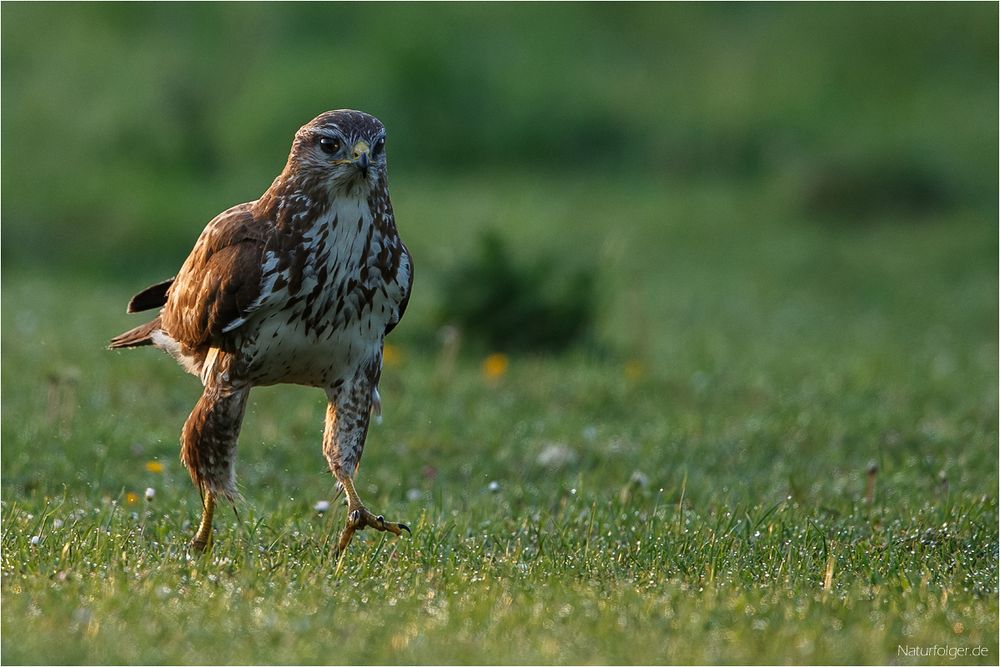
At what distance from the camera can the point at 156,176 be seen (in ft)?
52.7

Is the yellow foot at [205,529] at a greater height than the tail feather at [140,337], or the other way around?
the tail feather at [140,337]

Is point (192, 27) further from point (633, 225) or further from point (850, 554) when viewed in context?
point (850, 554)

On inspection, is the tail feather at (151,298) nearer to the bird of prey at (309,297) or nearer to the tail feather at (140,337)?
the tail feather at (140,337)

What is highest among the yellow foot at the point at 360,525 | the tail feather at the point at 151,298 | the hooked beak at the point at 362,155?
the hooked beak at the point at 362,155

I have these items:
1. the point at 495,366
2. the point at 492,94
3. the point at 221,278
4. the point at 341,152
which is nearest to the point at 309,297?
the point at 221,278

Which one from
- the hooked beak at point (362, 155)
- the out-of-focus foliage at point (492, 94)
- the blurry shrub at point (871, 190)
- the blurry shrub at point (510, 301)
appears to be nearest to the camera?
the hooked beak at point (362, 155)

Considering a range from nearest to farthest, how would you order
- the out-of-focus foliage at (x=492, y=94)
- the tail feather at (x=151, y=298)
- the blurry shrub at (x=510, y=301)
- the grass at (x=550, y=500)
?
the grass at (x=550, y=500), the tail feather at (x=151, y=298), the blurry shrub at (x=510, y=301), the out-of-focus foliage at (x=492, y=94)

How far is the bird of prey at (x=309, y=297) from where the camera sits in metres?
5.13

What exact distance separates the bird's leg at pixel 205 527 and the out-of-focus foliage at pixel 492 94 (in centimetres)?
946

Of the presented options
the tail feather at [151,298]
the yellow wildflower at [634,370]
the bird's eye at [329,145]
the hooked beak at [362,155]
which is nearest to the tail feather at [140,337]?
the tail feather at [151,298]

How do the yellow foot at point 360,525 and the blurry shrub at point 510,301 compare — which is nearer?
the yellow foot at point 360,525

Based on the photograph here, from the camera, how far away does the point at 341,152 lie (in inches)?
203

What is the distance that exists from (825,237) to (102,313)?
875cm

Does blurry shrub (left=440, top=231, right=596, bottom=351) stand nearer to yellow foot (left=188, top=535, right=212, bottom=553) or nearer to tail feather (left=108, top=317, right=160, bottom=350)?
tail feather (left=108, top=317, right=160, bottom=350)
